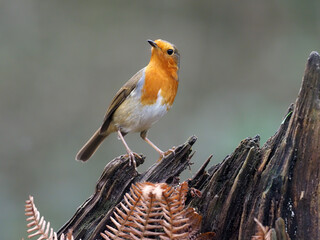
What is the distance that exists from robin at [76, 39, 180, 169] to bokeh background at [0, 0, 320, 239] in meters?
1.22

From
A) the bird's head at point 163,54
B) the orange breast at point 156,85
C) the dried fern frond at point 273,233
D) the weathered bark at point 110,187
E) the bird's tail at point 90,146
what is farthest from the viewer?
the bird's tail at point 90,146

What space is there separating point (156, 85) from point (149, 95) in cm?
7

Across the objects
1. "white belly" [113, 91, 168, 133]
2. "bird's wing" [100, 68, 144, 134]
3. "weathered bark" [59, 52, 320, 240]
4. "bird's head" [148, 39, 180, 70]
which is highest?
"bird's head" [148, 39, 180, 70]

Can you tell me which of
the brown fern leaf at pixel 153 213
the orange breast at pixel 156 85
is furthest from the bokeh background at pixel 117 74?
the brown fern leaf at pixel 153 213

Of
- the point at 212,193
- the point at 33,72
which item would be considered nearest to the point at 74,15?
the point at 33,72

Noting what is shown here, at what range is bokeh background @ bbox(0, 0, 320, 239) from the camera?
4.39 metres

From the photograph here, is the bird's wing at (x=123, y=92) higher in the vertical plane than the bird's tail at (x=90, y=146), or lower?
higher

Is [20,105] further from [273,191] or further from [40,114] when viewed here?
[273,191]

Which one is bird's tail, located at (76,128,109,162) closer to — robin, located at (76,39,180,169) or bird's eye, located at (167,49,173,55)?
robin, located at (76,39,180,169)

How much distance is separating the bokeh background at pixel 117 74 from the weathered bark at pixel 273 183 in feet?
8.57

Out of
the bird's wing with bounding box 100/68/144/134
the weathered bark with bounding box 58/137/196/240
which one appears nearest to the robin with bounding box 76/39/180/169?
the bird's wing with bounding box 100/68/144/134

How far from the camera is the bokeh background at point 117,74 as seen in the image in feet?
14.4

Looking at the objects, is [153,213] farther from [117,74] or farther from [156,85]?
[117,74]

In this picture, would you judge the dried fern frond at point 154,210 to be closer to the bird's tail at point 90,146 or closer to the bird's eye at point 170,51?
the bird's eye at point 170,51
